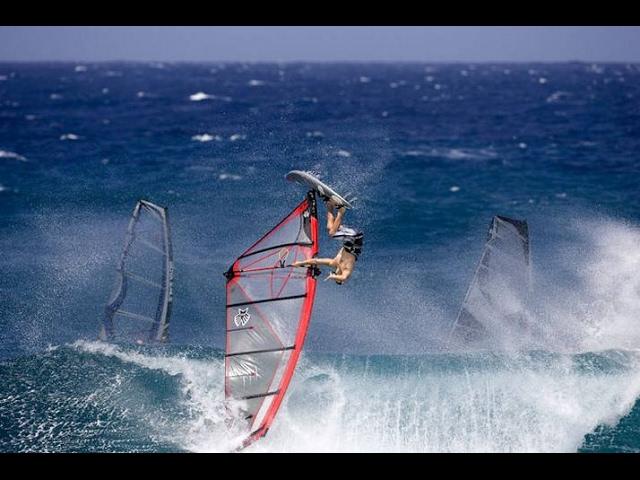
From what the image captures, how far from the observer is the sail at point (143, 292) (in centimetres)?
1569

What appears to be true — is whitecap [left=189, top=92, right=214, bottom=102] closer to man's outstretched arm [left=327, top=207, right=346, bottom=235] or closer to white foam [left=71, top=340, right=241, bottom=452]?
white foam [left=71, top=340, right=241, bottom=452]

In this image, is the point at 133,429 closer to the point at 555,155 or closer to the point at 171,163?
the point at 171,163

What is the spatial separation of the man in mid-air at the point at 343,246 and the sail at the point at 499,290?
15.4 feet

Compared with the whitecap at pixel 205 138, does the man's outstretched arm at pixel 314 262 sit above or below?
above

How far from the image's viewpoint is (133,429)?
42.8 ft

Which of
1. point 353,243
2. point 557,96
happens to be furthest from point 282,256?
point 557,96

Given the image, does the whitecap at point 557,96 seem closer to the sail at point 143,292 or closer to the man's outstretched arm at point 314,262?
the sail at point 143,292

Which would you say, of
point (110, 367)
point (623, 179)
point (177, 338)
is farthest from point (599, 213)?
point (110, 367)

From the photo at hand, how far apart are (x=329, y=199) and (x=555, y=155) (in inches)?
1238

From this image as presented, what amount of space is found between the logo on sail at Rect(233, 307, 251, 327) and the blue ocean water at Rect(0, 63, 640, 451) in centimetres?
174

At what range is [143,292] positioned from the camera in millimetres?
16141

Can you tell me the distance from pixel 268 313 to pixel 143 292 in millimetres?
4548

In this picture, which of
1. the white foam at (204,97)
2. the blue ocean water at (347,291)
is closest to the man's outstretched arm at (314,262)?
the blue ocean water at (347,291)

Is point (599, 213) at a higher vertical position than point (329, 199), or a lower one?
lower
